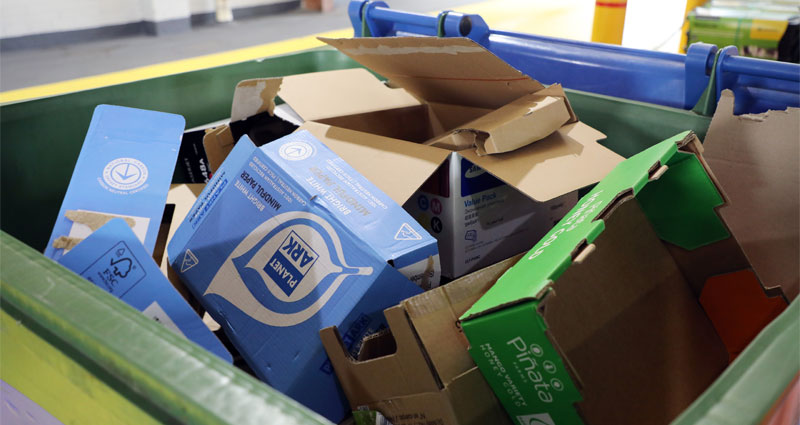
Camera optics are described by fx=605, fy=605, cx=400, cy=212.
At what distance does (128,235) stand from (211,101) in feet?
3.22

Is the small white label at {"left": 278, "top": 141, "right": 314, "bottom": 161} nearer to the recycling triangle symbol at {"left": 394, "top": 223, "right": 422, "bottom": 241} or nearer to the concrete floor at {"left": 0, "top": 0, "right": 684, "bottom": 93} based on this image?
the recycling triangle symbol at {"left": 394, "top": 223, "right": 422, "bottom": 241}

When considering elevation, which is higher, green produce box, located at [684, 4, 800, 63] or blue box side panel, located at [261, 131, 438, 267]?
green produce box, located at [684, 4, 800, 63]

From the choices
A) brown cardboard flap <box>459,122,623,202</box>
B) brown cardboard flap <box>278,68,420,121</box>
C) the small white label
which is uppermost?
brown cardboard flap <box>278,68,420,121</box>

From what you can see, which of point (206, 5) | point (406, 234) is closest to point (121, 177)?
point (406, 234)

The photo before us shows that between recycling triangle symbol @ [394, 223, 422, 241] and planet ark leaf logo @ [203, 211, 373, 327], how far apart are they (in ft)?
0.29

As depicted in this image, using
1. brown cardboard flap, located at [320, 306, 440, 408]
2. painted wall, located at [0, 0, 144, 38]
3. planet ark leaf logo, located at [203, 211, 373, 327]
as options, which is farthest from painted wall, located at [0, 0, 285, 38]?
brown cardboard flap, located at [320, 306, 440, 408]

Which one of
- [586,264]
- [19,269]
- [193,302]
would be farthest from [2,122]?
[586,264]

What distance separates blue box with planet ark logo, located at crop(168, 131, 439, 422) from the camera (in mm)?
1005

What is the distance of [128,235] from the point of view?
3.16ft

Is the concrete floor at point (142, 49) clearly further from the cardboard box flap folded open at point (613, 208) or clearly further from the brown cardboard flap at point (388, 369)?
the cardboard box flap folded open at point (613, 208)

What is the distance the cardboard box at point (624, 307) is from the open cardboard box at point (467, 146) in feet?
0.51

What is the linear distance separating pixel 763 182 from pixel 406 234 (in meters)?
0.72

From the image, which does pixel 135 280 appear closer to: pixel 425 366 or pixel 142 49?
pixel 425 366

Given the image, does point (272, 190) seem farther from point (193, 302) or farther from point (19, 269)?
point (19, 269)
